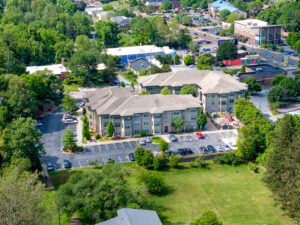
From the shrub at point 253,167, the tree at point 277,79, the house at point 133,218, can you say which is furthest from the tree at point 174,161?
the tree at point 277,79

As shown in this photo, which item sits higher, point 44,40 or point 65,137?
point 44,40

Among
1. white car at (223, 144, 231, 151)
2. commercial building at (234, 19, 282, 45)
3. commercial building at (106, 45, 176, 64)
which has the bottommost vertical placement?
white car at (223, 144, 231, 151)

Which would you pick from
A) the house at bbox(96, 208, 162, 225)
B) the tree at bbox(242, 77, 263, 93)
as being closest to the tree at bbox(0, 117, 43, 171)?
the house at bbox(96, 208, 162, 225)

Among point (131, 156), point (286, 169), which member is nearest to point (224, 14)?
point (131, 156)

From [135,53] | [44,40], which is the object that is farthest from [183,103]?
[44,40]

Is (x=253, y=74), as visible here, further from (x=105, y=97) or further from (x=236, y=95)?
(x=105, y=97)

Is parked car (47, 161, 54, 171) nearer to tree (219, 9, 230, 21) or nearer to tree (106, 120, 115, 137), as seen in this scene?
tree (106, 120, 115, 137)

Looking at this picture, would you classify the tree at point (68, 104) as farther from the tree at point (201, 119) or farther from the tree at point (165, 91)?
the tree at point (201, 119)

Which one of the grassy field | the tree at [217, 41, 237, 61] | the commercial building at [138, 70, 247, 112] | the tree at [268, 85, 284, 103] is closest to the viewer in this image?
the grassy field
